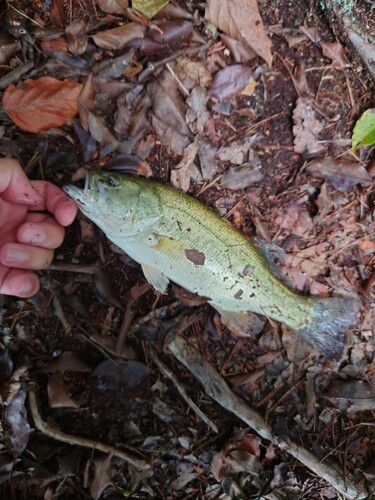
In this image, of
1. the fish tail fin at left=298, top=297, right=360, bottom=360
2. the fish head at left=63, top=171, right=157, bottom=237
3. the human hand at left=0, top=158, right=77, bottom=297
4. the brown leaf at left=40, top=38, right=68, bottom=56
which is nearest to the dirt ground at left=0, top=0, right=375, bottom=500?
the brown leaf at left=40, top=38, right=68, bottom=56

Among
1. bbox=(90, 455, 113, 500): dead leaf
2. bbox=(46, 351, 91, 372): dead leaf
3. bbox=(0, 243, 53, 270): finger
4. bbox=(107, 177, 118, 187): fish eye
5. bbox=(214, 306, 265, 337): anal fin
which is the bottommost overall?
bbox=(90, 455, 113, 500): dead leaf

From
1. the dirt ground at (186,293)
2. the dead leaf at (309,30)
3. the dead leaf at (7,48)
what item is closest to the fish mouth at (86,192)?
the dirt ground at (186,293)

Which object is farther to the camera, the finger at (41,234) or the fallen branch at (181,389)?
the fallen branch at (181,389)

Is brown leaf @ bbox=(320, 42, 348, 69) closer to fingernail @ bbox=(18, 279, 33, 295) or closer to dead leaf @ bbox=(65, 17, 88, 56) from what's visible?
dead leaf @ bbox=(65, 17, 88, 56)

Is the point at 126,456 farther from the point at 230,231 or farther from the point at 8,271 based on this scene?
the point at 230,231

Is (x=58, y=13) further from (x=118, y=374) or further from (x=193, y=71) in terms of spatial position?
(x=118, y=374)

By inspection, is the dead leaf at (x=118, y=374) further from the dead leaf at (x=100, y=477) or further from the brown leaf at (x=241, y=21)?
the brown leaf at (x=241, y=21)

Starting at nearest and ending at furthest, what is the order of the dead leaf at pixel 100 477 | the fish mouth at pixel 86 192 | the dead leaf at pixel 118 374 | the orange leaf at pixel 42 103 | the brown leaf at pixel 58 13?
the fish mouth at pixel 86 192 < the orange leaf at pixel 42 103 < the brown leaf at pixel 58 13 < the dead leaf at pixel 100 477 < the dead leaf at pixel 118 374

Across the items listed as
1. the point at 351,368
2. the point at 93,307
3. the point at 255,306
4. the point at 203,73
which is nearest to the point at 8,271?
the point at 93,307
